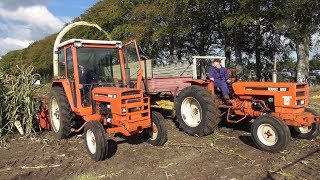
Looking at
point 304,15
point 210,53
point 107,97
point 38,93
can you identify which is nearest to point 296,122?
point 107,97

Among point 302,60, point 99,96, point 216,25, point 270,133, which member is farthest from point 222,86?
point 216,25

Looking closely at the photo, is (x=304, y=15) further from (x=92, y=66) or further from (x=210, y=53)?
(x=92, y=66)

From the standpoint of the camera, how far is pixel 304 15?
1969 centimetres

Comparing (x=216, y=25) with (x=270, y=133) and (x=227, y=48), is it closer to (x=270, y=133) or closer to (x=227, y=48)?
(x=227, y=48)

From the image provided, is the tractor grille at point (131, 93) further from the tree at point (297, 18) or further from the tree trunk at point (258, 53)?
the tree trunk at point (258, 53)

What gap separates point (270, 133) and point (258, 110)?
1116 millimetres

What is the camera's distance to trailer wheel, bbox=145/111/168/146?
829 cm

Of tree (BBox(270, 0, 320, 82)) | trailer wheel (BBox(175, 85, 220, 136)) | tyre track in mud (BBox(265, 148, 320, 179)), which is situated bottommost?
tyre track in mud (BBox(265, 148, 320, 179))

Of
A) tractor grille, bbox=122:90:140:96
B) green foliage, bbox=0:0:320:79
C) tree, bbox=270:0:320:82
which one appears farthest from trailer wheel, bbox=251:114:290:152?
tree, bbox=270:0:320:82

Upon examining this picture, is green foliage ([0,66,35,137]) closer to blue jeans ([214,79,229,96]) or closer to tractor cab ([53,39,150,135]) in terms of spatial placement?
tractor cab ([53,39,150,135])

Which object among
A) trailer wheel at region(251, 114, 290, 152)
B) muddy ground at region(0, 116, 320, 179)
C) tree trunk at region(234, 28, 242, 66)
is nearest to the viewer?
muddy ground at region(0, 116, 320, 179)

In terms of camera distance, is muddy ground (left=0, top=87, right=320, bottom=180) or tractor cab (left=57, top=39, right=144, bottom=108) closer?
muddy ground (left=0, top=87, right=320, bottom=180)

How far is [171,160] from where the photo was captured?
7.41 meters

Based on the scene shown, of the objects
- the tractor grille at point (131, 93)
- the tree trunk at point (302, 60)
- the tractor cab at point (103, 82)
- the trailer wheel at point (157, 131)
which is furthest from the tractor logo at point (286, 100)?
the tree trunk at point (302, 60)
